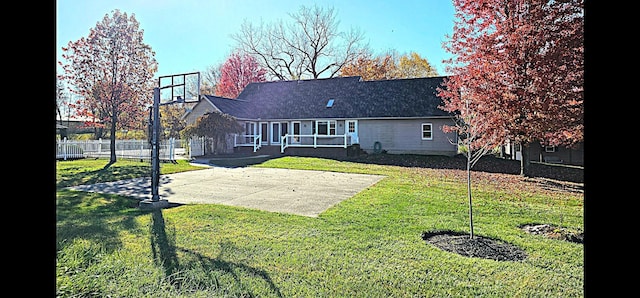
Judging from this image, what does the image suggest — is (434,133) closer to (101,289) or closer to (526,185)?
(526,185)

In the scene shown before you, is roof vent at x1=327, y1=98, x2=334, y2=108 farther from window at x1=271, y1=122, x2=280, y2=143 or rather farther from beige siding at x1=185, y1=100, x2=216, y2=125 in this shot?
beige siding at x1=185, y1=100, x2=216, y2=125

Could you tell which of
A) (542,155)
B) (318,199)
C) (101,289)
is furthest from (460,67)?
(101,289)

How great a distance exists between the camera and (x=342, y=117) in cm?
2212

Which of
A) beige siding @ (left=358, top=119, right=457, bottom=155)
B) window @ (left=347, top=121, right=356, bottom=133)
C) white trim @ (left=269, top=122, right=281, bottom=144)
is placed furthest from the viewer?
white trim @ (left=269, top=122, right=281, bottom=144)

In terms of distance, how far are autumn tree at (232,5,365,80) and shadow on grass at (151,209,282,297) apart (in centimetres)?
3169

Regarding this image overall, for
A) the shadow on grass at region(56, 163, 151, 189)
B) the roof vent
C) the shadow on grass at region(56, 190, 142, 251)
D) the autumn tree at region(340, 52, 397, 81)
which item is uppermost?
the autumn tree at region(340, 52, 397, 81)

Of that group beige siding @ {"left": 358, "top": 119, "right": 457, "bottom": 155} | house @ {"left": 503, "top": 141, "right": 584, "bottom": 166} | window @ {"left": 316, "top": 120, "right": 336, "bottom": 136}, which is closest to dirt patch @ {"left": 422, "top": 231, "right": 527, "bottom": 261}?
house @ {"left": 503, "top": 141, "right": 584, "bottom": 166}

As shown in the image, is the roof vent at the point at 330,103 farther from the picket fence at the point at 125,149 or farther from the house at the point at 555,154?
the house at the point at 555,154

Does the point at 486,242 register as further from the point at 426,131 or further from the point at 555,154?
the point at 555,154

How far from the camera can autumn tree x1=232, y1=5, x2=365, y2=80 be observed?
3400 cm

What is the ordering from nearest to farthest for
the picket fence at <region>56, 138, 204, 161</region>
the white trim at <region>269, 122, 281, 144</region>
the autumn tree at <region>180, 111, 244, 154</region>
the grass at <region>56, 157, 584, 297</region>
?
the grass at <region>56, 157, 584, 297</region>, the picket fence at <region>56, 138, 204, 161</region>, the autumn tree at <region>180, 111, 244, 154</region>, the white trim at <region>269, 122, 281, 144</region>

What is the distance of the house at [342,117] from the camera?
68.1 feet

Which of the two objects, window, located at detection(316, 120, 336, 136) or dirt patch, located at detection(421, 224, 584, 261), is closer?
dirt patch, located at detection(421, 224, 584, 261)

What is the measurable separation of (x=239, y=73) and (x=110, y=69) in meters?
20.0
